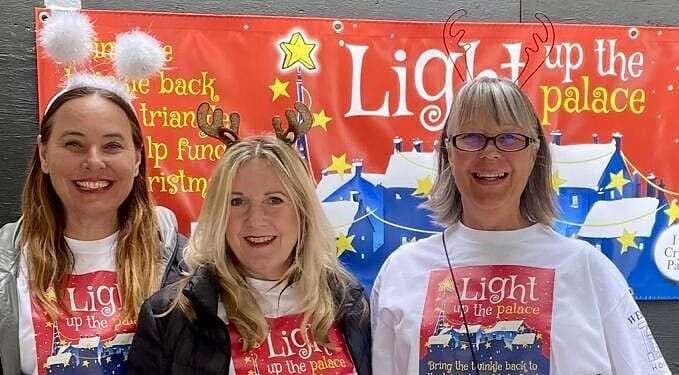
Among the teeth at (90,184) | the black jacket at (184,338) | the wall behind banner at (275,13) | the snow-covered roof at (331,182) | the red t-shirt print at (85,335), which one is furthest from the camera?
the snow-covered roof at (331,182)

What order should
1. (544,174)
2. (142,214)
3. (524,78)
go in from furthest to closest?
(524,78) → (142,214) → (544,174)

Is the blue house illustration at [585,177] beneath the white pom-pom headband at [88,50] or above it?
beneath

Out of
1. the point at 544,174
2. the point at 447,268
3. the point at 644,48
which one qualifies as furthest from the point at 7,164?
the point at 644,48

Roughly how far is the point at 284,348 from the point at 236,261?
232 millimetres

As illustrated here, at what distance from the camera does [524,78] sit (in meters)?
2.69

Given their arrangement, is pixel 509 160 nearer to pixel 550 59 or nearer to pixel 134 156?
pixel 134 156

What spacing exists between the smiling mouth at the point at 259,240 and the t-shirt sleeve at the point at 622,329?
0.72 metres

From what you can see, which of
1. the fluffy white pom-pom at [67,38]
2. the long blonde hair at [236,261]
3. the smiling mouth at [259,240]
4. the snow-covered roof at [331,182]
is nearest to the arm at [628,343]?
the long blonde hair at [236,261]

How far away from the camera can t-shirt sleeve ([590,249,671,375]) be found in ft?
5.21

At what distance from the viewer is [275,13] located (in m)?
2.62

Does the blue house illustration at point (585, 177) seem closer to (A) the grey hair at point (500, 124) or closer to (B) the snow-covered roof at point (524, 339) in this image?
(A) the grey hair at point (500, 124)

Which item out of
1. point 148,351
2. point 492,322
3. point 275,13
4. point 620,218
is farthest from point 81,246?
point 620,218

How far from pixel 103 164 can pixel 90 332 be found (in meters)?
0.40

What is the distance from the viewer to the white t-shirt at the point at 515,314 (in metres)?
1.59
